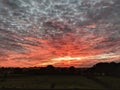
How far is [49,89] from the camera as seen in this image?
199ft

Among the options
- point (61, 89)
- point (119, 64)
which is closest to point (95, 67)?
point (119, 64)

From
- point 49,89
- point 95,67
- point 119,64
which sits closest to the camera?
point 49,89

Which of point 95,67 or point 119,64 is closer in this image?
point 119,64

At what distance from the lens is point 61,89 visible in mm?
61375

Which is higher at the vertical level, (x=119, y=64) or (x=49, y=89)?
(x=119, y=64)

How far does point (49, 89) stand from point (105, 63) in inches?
4972

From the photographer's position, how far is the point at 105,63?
596ft

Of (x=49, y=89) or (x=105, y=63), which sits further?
(x=105, y=63)

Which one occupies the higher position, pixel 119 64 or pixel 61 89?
pixel 119 64

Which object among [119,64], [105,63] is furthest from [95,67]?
[119,64]

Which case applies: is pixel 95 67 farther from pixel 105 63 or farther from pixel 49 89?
pixel 49 89

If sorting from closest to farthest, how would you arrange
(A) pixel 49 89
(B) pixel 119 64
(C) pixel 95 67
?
(A) pixel 49 89, (B) pixel 119 64, (C) pixel 95 67

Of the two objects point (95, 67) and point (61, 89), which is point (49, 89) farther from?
point (95, 67)

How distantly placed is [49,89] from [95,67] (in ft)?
406
